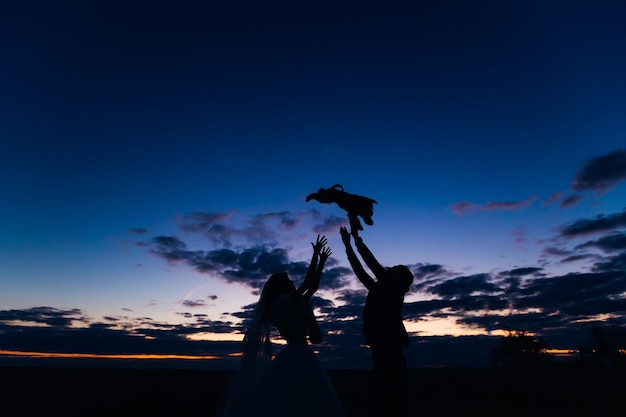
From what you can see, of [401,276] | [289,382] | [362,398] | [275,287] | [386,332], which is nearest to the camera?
[386,332]

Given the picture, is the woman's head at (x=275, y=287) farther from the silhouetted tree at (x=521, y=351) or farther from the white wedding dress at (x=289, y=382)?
the silhouetted tree at (x=521, y=351)

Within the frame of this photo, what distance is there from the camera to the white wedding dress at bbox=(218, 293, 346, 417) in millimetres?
5910

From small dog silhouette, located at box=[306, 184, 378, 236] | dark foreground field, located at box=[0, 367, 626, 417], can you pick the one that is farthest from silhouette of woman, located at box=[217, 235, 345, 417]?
dark foreground field, located at box=[0, 367, 626, 417]

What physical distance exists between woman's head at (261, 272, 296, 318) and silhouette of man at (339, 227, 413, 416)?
5.45ft

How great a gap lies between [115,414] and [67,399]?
7263 mm

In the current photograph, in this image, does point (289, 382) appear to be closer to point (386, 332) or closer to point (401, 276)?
point (386, 332)

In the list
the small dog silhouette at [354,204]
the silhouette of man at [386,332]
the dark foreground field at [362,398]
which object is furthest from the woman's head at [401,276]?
the dark foreground field at [362,398]

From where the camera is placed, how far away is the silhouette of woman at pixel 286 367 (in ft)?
19.5

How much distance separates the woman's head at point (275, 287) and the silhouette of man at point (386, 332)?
Result: 1.66 meters

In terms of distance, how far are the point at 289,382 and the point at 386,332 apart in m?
1.76

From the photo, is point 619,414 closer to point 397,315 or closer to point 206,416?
point 397,315

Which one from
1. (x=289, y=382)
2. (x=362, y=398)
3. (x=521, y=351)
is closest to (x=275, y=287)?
(x=289, y=382)

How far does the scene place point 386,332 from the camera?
5.54 metres

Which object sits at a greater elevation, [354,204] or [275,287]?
[354,204]
